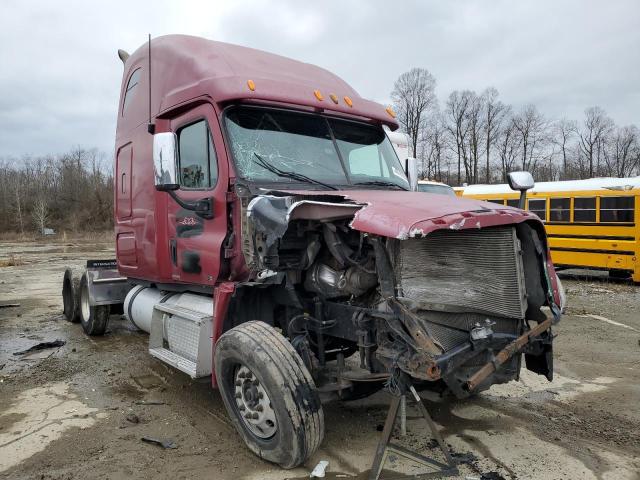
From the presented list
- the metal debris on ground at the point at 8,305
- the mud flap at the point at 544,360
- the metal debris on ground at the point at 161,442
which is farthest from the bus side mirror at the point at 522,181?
the metal debris on ground at the point at 8,305

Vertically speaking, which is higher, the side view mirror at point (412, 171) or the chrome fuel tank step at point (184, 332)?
the side view mirror at point (412, 171)

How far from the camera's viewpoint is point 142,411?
4703 mm

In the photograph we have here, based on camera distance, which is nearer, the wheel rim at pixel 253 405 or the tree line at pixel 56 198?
the wheel rim at pixel 253 405

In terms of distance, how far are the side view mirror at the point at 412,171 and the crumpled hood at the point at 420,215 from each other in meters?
1.80

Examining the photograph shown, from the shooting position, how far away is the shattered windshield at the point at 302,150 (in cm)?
429

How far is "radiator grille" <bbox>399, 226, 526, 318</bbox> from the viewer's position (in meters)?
3.36

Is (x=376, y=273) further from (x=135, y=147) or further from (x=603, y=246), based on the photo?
(x=603, y=246)

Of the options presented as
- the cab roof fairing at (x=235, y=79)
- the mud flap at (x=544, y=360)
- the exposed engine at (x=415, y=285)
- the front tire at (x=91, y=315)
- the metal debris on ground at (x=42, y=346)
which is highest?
the cab roof fairing at (x=235, y=79)

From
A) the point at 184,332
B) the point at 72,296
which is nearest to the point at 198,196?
the point at 184,332

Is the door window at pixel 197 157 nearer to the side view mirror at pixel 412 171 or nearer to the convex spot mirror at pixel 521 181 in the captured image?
the side view mirror at pixel 412 171

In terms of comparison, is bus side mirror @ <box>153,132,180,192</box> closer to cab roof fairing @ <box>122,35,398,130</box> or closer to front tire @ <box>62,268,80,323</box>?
cab roof fairing @ <box>122,35,398,130</box>

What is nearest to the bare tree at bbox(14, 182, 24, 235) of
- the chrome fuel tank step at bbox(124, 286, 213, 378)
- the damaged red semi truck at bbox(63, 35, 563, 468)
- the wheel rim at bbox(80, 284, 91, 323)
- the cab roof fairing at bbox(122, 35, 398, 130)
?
the wheel rim at bbox(80, 284, 91, 323)

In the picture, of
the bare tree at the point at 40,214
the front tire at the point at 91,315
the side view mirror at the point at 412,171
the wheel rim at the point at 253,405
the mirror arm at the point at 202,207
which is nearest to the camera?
the wheel rim at the point at 253,405

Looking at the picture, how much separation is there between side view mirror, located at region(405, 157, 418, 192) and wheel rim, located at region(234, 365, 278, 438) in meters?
2.75
